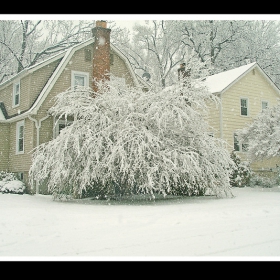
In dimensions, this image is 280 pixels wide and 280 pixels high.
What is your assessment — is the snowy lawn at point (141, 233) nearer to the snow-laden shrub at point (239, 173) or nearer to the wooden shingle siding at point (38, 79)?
the snow-laden shrub at point (239, 173)

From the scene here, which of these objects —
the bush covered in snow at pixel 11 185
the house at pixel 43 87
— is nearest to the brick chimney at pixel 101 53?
the house at pixel 43 87

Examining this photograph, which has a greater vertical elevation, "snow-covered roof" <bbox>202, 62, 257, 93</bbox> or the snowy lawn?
"snow-covered roof" <bbox>202, 62, 257, 93</bbox>

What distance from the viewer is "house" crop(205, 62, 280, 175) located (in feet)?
67.5

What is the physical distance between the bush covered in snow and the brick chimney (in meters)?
5.13

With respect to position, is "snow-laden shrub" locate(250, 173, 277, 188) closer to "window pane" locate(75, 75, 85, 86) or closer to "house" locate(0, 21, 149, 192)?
"house" locate(0, 21, 149, 192)

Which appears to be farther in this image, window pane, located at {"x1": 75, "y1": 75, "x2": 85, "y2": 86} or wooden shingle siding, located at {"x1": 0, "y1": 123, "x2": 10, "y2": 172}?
wooden shingle siding, located at {"x1": 0, "y1": 123, "x2": 10, "y2": 172}

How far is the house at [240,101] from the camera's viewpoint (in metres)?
20.6

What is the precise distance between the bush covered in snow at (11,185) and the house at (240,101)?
9927 millimetres

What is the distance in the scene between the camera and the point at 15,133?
1762 centimetres

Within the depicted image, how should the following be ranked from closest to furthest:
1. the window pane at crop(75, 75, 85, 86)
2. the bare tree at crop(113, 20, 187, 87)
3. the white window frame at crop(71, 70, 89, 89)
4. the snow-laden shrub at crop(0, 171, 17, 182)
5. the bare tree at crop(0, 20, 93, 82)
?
the snow-laden shrub at crop(0, 171, 17, 182), the white window frame at crop(71, 70, 89, 89), the window pane at crop(75, 75, 85, 86), the bare tree at crop(0, 20, 93, 82), the bare tree at crop(113, 20, 187, 87)

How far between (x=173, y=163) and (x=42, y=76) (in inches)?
339

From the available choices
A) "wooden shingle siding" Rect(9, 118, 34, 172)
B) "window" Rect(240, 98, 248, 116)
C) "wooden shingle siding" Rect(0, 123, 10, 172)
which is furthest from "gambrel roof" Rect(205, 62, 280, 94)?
"wooden shingle siding" Rect(0, 123, 10, 172)
